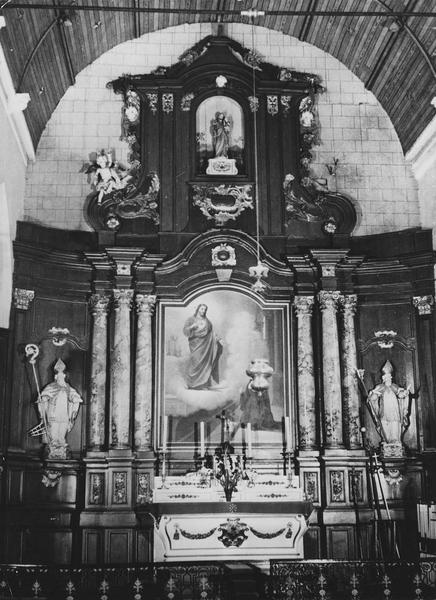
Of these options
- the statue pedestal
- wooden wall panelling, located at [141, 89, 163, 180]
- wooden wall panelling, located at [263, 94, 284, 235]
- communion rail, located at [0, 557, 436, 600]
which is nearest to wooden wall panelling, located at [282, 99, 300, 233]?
wooden wall panelling, located at [263, 94, 284, 235]

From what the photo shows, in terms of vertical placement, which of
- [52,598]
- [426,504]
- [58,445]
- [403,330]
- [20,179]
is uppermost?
[20,179]

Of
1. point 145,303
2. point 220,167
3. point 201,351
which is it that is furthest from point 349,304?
point 145,303

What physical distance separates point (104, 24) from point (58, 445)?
7.02 metres

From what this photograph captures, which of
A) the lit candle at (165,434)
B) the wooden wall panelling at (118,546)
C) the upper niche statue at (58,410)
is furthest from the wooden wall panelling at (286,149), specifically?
the wooden wall panelling at (118,546)

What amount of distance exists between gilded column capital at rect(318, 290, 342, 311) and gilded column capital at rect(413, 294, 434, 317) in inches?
48.2

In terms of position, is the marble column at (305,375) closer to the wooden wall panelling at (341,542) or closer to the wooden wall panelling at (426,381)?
the wooden wall panelling at (341,542)

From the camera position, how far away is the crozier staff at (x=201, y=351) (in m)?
14.4

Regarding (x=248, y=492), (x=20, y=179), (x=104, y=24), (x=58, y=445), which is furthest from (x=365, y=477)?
(x=104, y=24)

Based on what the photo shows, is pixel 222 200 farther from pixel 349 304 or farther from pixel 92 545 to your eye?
pixel 92 545

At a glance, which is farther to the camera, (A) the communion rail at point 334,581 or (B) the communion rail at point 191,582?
(A) the communion rail at point 334,581

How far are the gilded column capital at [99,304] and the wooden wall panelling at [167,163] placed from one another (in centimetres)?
154

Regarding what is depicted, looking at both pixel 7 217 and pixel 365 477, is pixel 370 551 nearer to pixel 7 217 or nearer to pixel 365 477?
pixel 365 477

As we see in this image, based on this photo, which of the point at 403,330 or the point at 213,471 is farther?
the point at 403,330

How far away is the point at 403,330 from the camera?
14758 millimetres
